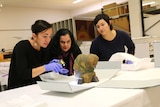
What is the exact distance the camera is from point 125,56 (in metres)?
1.08

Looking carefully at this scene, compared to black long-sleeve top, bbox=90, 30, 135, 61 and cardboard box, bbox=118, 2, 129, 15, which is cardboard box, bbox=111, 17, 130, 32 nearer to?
cardboard box, bbox=118, 2, 129, 15

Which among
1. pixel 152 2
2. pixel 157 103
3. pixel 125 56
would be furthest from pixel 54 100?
pixel 152 2

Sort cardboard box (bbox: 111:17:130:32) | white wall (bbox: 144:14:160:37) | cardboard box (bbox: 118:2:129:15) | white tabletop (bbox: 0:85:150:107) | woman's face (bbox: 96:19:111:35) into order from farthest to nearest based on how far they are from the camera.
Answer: cardboard box (bbox: 118:2:129:15) < cardboard box (bbox: 111:17:130:32) < white wall (bbox: 144:14:160:37) < woman's face (bbox: 96:19:111:35) < white tabletop (bbox: 0:85:150:107)

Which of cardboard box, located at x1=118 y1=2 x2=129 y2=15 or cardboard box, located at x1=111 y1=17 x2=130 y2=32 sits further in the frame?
cardboard box, located at x1=118 y1=2 x2=129 y2=15

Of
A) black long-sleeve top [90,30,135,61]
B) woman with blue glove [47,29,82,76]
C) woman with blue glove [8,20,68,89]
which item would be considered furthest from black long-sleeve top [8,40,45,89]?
black long-sleeve top [90,30,135,61]

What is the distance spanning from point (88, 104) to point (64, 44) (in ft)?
3.29

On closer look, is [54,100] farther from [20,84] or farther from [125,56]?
[20,84]

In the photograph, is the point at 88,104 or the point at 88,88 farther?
the point at 88,88

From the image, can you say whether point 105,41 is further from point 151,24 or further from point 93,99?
point 151,24

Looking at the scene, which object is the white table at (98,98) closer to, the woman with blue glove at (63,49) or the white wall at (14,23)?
the woman with blue glove at (63,49)

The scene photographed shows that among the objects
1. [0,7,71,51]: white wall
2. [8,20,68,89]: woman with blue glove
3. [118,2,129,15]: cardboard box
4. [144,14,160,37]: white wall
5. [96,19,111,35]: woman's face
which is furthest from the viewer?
[0,7,71,51]: white wall

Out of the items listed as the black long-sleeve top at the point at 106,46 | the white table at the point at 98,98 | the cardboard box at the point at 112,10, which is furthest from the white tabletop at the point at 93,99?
the cardboard box at the point at 112,10

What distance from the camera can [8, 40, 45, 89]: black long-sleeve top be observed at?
121cm

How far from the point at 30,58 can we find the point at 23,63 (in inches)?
3.7
